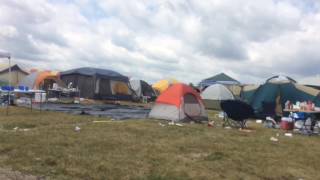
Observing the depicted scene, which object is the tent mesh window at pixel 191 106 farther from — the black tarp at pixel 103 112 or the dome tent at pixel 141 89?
the dome tent at pixel 141 89

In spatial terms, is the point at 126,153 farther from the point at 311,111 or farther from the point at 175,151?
the point at 311,111

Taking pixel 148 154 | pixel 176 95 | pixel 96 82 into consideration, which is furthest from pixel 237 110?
pixel 96 82

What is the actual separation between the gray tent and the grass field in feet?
68.4

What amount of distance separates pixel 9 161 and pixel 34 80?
2731cm

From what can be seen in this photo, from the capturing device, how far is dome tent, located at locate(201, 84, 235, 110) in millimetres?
31016

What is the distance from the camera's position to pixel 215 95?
103 ft

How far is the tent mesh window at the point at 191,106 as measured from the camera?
17984mm

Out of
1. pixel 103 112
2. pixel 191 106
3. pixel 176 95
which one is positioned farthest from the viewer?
pixel 103 112

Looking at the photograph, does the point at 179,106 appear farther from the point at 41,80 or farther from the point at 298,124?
the point at 41,80

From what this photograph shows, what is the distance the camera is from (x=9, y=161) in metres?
8.01

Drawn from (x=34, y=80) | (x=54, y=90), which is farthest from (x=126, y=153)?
(x=34, y=80)

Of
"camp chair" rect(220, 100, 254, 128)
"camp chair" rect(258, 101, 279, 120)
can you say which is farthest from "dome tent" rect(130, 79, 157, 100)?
"camp chair" rect(220, 100, 254, 128)

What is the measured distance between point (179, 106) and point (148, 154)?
843 cm

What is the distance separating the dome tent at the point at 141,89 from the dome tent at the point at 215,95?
922cm
